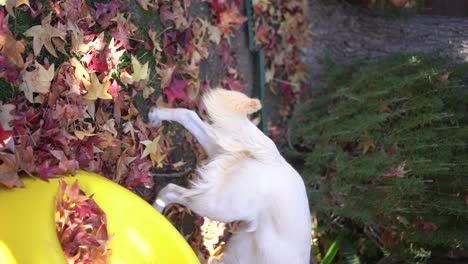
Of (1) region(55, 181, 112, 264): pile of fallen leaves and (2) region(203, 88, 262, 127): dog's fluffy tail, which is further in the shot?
(2) region(203, 88, 262, 127): dog's fluffy tail

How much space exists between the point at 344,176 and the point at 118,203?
2.06 m

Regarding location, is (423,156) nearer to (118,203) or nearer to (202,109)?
(202,109)

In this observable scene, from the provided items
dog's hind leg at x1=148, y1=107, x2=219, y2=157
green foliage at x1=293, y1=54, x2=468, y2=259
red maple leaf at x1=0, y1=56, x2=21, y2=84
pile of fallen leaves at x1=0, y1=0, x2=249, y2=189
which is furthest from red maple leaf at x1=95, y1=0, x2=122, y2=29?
green foliage at x1=293, y1=54, x2=468, y2=259

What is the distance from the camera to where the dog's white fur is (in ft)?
8.73

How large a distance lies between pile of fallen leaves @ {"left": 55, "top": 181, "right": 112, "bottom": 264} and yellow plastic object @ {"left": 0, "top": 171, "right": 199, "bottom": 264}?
0.13 ft

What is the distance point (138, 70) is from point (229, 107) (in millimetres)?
507

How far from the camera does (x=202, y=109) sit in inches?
131

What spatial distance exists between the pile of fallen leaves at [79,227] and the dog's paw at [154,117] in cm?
99

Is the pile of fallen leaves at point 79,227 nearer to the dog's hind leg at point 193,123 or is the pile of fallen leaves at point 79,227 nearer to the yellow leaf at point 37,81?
the yellow leaf at point 37,81

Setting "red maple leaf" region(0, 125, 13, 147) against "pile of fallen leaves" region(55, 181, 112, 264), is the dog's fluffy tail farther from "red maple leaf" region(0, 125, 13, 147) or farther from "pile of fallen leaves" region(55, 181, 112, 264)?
"red maple leaf" region(0, 125, 13, 147)

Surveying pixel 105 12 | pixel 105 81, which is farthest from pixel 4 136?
pixel 105 12

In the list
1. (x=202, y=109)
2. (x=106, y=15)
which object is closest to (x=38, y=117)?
(x=106, y=15)

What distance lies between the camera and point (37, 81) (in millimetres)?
2295

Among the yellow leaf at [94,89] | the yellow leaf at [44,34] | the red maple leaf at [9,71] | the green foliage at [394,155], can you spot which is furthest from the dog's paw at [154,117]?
the green foliage at [394,155]
